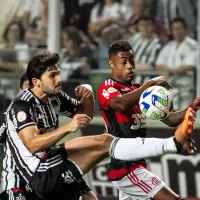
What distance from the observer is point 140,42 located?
43.3ft

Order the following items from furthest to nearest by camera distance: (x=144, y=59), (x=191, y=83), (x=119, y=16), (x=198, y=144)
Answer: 1. (x=119, y=16)
2. (x=144, y=59)
3. (x=191, y=83)
4. (x=198, y=144)

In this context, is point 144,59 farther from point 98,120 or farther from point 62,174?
point 62,174

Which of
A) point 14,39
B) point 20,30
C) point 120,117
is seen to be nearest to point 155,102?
point 120,117

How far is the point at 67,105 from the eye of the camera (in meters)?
7.98

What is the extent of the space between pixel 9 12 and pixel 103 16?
1813mm

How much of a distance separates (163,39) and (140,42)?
379mm

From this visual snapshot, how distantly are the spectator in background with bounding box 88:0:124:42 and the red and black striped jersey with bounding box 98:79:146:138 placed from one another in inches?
234

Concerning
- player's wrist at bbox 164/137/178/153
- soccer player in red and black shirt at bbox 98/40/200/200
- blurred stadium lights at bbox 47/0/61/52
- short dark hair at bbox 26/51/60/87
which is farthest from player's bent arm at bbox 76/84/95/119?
blurred stadium lights at bbox 47/0/61/52

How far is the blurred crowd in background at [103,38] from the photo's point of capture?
12.3 metres

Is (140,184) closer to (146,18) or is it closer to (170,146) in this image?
(170,146)

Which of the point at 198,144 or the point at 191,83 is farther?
the point at 191,83

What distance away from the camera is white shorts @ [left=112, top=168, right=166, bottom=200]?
25.3ft

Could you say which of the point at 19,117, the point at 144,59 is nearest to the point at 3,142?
the point at 19,117

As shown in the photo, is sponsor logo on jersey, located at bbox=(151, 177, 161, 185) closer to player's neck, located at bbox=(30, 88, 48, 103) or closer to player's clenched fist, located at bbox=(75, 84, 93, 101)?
player's clenched fist, located at bbox=(75, 84, 93, 101)
